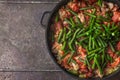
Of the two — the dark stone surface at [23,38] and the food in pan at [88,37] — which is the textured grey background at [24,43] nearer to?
the dark stone surface at [23,38]

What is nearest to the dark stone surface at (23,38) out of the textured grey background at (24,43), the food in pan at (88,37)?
the textured grey background at (24,43)

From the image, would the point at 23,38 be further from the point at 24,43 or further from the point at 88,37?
the point at 88,37

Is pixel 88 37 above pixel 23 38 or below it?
above

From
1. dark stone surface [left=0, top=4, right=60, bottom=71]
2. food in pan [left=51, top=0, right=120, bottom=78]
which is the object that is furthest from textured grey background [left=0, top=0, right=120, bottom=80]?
food in pan [left=51, top=0, right=120, bottom=78]

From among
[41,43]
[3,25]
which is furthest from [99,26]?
[3,25]

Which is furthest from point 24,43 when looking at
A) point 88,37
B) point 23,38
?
point 88,37
